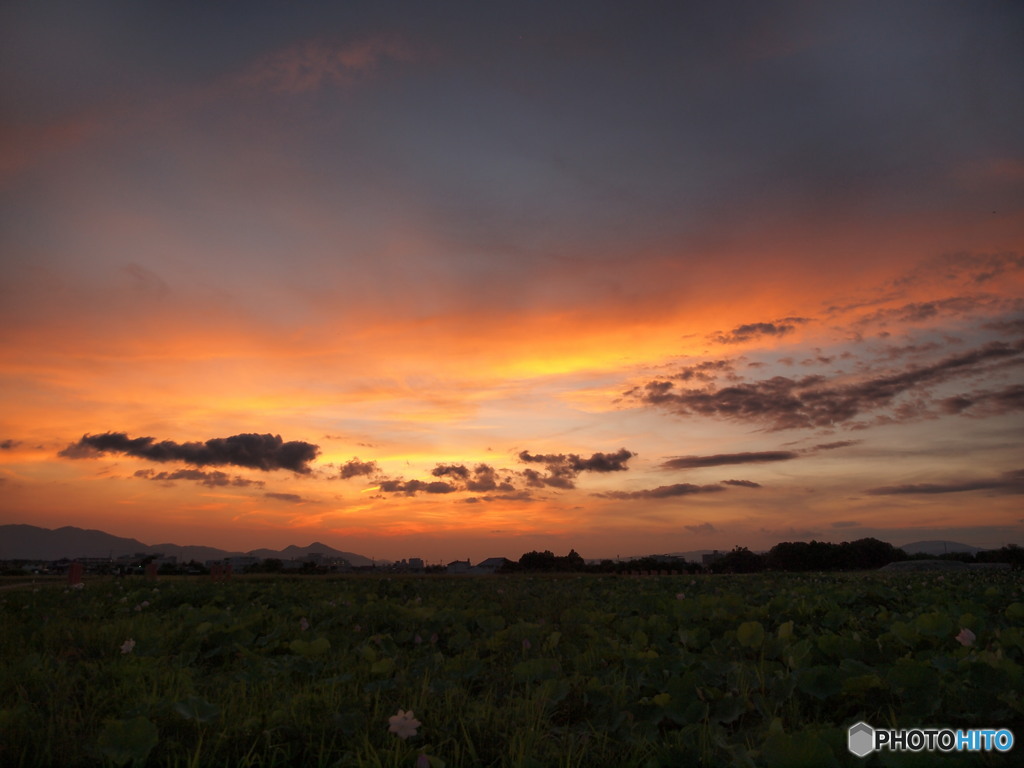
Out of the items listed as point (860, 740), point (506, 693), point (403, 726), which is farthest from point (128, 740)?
point (860, 740)

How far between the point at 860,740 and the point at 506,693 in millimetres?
2664

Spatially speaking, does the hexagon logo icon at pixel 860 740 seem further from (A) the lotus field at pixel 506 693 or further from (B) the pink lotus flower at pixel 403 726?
(B) the pink lotus flower at pixel 403 726

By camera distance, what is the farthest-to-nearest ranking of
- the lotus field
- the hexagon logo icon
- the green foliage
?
1. the lotus field
2. the green foliage
3. the hexagon logo icon

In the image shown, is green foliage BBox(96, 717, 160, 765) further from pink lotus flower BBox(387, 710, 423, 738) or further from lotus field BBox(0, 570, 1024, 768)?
pink lotus flower BBox(387, 710, 423, 738)

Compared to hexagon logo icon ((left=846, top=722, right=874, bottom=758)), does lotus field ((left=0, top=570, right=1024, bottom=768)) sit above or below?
below

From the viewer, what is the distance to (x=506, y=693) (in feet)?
15.7

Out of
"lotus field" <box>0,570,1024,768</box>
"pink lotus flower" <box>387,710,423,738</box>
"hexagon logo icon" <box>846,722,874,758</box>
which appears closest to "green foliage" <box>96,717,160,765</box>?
"lotus field" <box>0,570,1024,768</box>

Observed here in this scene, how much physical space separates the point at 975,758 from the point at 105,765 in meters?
4.04

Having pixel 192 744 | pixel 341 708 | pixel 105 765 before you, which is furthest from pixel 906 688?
pixel 105 765

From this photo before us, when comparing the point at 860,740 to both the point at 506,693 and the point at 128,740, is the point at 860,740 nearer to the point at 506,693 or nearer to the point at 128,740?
the point at 506,693

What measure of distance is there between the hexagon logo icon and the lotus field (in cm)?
4

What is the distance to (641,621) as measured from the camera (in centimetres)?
671

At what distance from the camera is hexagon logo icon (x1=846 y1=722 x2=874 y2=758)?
8.80 ft

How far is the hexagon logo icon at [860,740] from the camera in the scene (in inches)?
106
